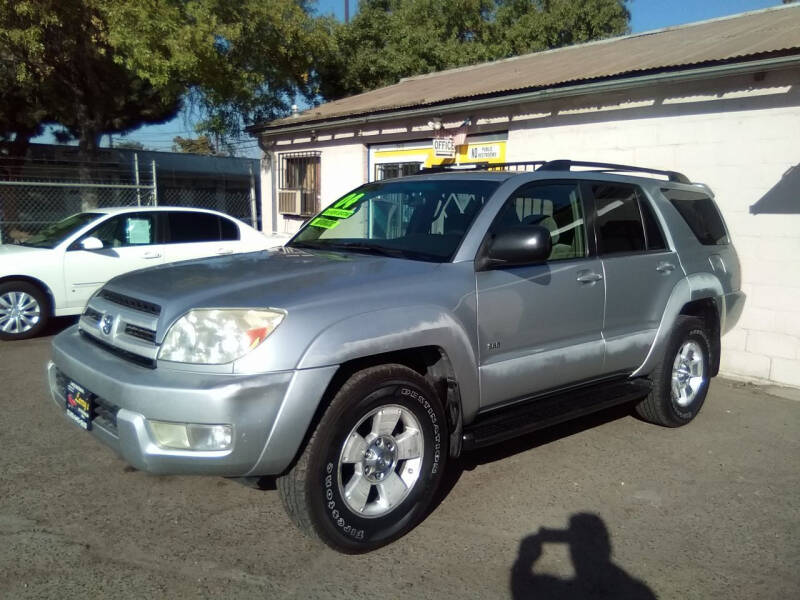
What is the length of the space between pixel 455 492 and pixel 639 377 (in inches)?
68.9

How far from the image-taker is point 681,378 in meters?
5.12

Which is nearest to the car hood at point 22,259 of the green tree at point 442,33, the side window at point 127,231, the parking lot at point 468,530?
the side window at point 127,231

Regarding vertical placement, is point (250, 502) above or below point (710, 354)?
below

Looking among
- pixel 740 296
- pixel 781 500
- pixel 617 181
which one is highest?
pixel 617 181

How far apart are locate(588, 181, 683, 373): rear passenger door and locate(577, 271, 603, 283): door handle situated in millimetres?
122

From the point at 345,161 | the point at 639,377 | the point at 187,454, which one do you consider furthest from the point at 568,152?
the point at 187,454

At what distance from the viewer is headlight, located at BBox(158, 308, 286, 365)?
2885 millimetres

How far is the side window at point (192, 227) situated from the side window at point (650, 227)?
5.78 metres

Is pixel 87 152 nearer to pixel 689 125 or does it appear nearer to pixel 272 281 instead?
pixel 689 125

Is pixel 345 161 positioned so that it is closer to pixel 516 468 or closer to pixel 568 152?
pixel 568 152

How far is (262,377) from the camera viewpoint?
282 cm

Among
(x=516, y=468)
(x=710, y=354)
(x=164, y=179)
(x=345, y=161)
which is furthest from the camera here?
(x=164, y=179)

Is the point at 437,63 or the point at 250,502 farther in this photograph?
the point at 437,63

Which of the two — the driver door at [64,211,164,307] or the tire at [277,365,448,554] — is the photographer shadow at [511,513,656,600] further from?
the driver door at [64,211,164,307]
